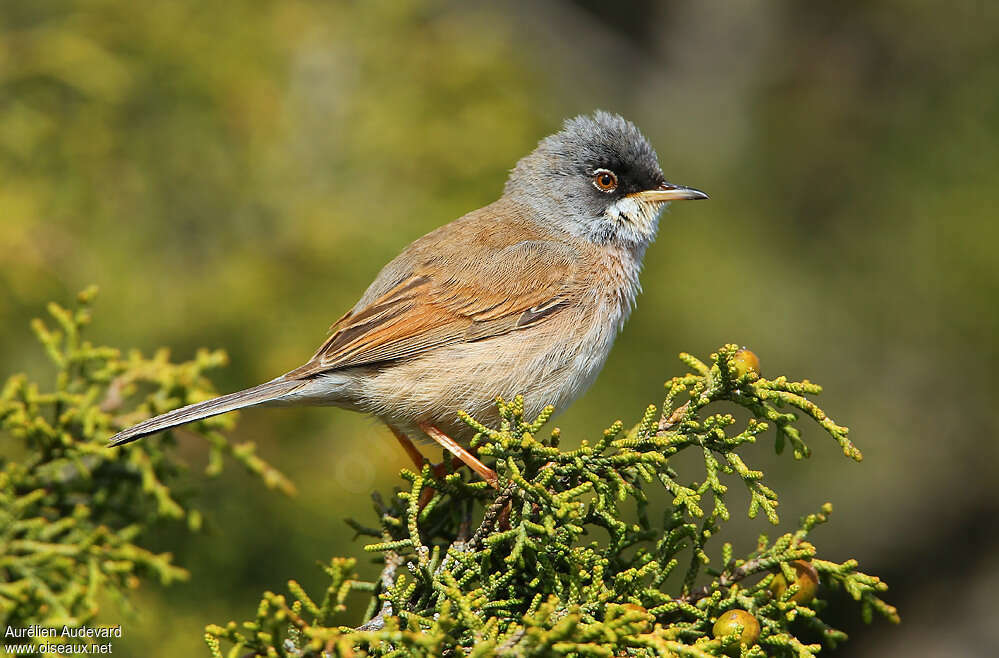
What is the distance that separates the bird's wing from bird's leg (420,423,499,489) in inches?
12.9

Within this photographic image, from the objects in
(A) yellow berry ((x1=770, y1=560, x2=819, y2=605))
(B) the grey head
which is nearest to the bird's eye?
(B) the grey head

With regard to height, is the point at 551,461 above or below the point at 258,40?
below

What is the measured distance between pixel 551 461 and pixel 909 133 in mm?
5906

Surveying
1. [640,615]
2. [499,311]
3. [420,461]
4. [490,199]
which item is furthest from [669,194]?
[640,615]

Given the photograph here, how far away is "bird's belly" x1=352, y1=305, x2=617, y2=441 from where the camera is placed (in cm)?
349

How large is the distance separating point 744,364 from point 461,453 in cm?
117

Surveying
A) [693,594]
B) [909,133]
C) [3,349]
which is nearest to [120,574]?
[3,349]

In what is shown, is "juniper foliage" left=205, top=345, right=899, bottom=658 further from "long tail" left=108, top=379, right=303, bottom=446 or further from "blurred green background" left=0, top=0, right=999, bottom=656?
"blurred green background" left=0, top=0, right=999, bottom=656

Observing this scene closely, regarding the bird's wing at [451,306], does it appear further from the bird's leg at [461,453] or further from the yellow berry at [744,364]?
the yellow berry at [744,364]

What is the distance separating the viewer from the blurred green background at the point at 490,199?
4602 mm

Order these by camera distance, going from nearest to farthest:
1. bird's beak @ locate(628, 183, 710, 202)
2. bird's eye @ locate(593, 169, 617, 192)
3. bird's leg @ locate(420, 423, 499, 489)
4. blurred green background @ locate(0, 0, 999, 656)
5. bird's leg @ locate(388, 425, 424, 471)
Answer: bird's leg @ locate(420, 423, 499, 489) < bird's leg @ locate(388, 425, 424, 471) < bird's beak @ locate(628, 183, 710, 202) < bird's eye @ locate(593, 169, 617, 192) < blurred green background @ locate(0, 0, 999, 656)

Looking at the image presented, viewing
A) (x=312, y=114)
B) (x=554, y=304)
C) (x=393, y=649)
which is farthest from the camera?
(x=312, y=114)

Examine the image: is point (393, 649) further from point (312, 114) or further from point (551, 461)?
point (312, 114)

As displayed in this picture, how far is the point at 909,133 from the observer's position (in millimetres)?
7305
